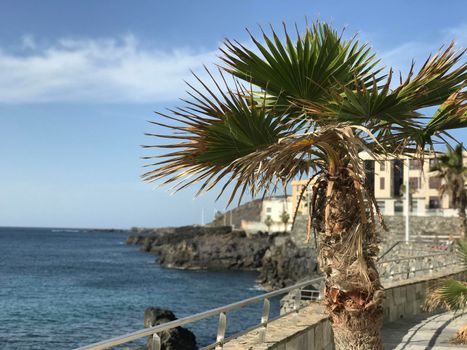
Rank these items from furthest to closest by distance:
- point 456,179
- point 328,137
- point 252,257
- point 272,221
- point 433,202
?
point 272,221, point 252,257, point 433,202, point 456,179, point 328,137

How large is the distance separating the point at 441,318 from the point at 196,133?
1025 centimetres

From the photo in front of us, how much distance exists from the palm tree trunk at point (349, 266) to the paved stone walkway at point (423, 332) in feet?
15.4

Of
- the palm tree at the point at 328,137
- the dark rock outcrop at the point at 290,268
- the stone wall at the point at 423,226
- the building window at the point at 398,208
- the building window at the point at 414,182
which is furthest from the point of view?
the building window at the point at 414,182

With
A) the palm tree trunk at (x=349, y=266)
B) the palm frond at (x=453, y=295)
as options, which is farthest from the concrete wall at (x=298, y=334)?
the palm frond at (x=453, y=295)

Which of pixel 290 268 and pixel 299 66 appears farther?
pixel 290 268

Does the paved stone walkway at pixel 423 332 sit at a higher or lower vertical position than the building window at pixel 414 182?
lower

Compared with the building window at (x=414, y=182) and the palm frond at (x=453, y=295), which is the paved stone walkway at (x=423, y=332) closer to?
the palm frond at (x=453, y=295)

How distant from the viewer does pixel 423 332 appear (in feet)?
38.0

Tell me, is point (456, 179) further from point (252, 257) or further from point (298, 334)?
point (252, 257)

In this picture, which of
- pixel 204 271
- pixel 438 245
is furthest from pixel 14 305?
pixel 204 271

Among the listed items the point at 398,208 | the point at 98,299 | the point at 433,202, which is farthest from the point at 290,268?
the point at 433,202

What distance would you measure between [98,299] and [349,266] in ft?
142

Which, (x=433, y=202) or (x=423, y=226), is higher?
(x=433, y=202)

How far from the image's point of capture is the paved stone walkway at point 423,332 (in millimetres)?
10219
